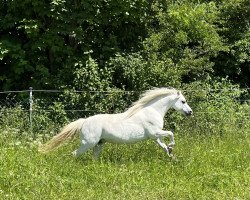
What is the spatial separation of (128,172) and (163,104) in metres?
1.64

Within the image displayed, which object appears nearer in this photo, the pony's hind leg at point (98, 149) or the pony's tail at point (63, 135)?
the pony's tail at point (63, 135)

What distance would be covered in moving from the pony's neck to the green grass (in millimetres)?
762

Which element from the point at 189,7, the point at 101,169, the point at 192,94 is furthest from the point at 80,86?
the point at 101,169

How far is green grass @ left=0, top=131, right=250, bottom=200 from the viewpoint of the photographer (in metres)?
5.92

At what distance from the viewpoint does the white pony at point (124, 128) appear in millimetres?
7395

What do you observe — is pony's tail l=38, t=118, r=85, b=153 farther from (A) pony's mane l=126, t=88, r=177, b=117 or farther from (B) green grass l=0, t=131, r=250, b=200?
(A) pony's mane l=126, t=88, r=177, b=117

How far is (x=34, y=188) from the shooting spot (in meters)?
5.96

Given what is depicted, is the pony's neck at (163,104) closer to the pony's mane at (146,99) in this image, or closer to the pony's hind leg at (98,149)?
the pony's mane at (146,99)

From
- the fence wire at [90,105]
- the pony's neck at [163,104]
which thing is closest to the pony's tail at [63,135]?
the pony's neck at [163,104]

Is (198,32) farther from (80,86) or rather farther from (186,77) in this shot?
(80,86)

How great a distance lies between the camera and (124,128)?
24.4 ft

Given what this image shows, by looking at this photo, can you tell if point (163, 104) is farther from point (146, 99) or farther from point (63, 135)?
point (63, 135)

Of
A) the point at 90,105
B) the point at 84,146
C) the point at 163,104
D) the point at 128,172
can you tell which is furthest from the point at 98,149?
the point at 90,105

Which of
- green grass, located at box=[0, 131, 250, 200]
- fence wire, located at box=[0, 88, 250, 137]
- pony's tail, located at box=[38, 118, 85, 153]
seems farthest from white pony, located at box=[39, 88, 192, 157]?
fence wire, located at box=[0, 88, 250, 137]
